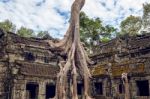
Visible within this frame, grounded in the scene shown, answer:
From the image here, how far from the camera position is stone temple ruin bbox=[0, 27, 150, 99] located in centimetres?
1731

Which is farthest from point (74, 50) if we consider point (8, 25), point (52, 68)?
point (8, 25)

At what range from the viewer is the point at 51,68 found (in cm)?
2088

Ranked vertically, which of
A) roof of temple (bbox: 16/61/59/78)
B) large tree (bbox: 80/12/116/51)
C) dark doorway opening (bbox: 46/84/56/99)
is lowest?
dark doorway opening (bbox: 46/84/56/99)

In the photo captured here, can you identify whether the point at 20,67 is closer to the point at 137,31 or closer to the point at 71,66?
the point at 71,66

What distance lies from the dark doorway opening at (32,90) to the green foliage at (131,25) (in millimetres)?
17701

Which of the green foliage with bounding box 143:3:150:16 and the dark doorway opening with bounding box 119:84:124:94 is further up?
the green foliage with bounding box 143:3:150:16

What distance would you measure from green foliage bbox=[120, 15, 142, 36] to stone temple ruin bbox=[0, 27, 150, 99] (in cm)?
1084

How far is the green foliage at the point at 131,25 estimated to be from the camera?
32531 mm

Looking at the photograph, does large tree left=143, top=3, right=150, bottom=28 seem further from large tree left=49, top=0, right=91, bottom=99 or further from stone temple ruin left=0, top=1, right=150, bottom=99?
large tree left=49, top=0, right=91, bottom=99

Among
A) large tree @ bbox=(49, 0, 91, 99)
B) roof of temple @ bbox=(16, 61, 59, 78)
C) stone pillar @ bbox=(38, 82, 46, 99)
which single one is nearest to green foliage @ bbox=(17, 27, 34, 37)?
roof of temple @ bbox=(16, 61, 59, 78)

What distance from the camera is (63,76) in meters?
14.5

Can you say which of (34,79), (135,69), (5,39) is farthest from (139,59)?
(5,39)

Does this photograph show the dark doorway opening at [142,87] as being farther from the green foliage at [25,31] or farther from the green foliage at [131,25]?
the green foliage at [25,31]

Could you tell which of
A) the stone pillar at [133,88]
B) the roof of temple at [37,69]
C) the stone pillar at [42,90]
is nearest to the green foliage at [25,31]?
the roof of temple at [37,69]
